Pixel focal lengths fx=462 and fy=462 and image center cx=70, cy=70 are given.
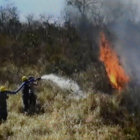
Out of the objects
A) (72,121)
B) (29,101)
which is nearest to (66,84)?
(29,101)

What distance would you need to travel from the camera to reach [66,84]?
21172 mm

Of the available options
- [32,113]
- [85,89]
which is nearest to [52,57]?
[85,89]

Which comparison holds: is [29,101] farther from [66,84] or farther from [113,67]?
[113,67]

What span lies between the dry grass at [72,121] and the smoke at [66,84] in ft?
4.16

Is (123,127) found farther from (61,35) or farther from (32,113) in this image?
(61,35)

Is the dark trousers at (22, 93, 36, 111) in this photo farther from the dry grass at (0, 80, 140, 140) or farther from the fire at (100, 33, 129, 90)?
the fire at (100, 33, 129, 90)

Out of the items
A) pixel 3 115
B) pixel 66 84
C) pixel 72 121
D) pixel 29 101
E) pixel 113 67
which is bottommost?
pixel 72 121

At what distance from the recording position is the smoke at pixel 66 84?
20.2m

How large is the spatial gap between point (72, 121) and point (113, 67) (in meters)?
7.75

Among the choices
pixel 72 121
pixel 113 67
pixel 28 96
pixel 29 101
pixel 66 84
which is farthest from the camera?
pixel 113 67

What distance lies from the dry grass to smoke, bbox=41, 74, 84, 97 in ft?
4.16

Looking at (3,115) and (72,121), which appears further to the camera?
(3,115)

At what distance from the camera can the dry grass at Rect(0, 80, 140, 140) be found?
13.4 m

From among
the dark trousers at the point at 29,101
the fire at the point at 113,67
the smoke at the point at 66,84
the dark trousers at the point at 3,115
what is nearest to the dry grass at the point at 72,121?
the dark trousers at the point at 3,115
